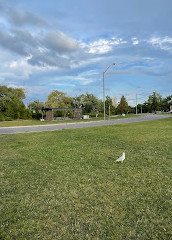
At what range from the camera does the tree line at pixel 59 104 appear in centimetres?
3478

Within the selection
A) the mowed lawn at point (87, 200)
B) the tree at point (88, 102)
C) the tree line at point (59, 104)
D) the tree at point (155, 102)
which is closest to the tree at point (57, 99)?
the tree line at point (59, 104)

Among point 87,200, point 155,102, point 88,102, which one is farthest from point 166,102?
point 87,200

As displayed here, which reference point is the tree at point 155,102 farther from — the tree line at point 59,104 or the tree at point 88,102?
the tree at point 88,102

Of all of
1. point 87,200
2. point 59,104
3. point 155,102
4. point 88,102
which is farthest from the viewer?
point 155,102

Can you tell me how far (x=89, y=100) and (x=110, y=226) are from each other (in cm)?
5545

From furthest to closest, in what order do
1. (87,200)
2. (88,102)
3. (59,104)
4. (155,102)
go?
(155,102) < (88,102) < (59,104) < (87,200)

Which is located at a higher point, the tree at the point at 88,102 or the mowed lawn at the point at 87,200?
the tree at the point at 88,102

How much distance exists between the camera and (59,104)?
53.0 m

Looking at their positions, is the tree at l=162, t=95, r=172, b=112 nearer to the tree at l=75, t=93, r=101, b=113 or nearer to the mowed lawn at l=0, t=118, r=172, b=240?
the tree at l=75, t=93, r=101, b=113

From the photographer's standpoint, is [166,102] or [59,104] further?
[166,102]

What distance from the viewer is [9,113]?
3347cm

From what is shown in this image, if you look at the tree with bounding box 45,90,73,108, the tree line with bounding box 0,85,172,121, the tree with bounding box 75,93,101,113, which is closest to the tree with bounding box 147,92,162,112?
the tree line with bounding box 0,85,172,121

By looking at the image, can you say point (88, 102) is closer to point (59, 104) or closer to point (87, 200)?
point (59, 104)

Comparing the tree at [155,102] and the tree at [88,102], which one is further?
the tree at [155,102]
